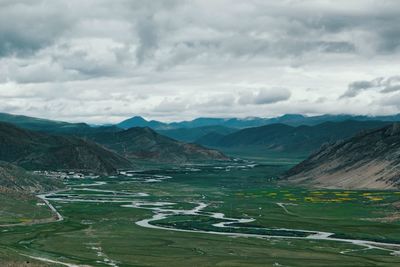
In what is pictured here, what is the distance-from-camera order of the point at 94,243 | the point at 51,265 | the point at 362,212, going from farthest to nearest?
the point at 362,212 → the point at 94,243 → the point at 51,265

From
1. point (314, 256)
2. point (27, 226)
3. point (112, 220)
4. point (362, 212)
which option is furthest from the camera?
point (362, 212)

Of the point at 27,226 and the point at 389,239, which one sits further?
the point at 27,226

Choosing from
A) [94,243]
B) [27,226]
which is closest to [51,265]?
[94,243]

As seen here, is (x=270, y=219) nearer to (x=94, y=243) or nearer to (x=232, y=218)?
(x=232, y=218)

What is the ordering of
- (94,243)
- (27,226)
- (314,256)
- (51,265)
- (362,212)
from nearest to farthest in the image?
(51,265) → (314,256) → (94,243) → (27,226) → (362,212)

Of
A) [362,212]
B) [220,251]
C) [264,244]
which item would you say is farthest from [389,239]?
[362,212]

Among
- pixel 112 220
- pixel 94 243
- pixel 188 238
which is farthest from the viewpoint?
pixel 112 220

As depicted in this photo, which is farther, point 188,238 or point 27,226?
point 27,226

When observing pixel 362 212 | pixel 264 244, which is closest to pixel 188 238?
pixel 264 244

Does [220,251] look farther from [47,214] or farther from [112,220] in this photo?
[47,214]
